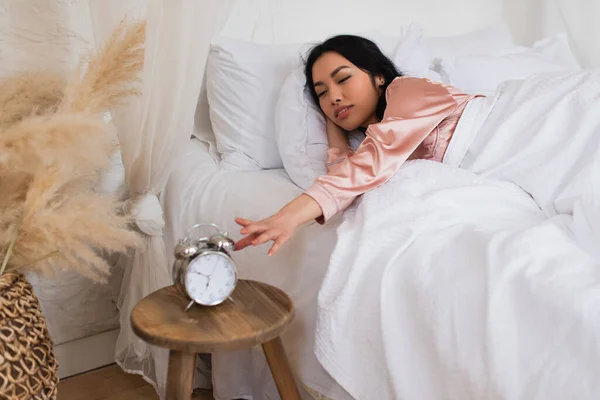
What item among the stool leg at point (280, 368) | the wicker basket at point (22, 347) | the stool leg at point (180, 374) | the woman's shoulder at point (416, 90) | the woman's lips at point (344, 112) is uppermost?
the woman's shoulder at point (416, 90)

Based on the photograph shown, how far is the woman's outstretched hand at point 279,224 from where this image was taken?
3.84ft

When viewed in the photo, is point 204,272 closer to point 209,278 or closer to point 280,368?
point 209,278

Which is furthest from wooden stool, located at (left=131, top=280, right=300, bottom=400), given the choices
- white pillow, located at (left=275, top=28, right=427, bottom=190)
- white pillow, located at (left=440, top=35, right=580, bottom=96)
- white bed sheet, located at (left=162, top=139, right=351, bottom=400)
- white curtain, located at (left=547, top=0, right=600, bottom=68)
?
white curtain, located at (left=547, top=0, right=600, bottom=68)

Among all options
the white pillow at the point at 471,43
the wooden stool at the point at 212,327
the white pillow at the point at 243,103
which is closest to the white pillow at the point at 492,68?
the white pillow at the point at 471,43

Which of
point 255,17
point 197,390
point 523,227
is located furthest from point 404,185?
point 255,17

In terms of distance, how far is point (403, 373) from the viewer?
1.06 m

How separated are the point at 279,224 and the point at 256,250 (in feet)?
0.84

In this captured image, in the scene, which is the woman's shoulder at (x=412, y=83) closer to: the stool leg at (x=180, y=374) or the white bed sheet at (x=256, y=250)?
the white bed sheet at (x=256, y=250)

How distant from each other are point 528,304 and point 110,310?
1266 millimetres

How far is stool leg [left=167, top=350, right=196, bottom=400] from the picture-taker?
1080 mm

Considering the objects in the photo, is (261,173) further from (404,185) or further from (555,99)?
(555,99)

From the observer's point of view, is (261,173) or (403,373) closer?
(403,373)

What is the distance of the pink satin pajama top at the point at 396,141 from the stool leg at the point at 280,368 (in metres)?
0.26

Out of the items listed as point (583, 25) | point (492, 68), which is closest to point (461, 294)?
point (492, 68)
